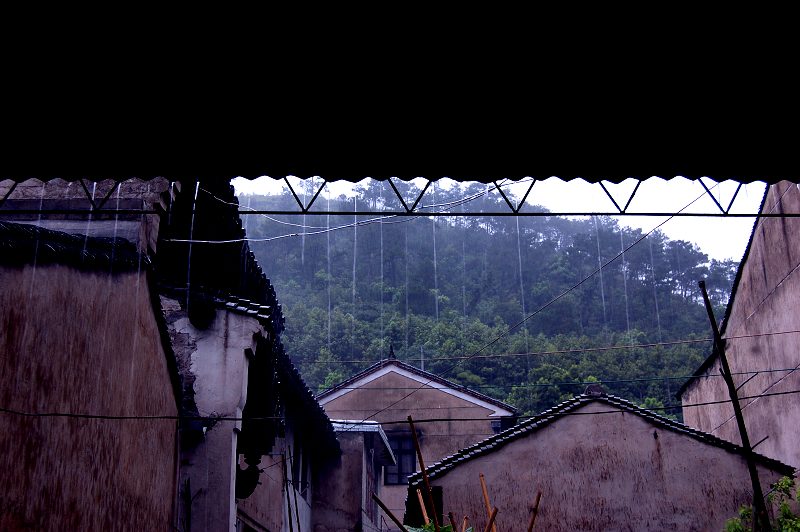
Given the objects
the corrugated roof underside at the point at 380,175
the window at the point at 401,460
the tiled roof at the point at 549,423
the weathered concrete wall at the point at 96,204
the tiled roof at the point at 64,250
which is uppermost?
the weathered concrete wall at the point at 96,204

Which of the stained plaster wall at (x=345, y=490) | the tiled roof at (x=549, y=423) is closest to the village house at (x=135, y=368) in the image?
the tiled roof at (x=549, y=423)

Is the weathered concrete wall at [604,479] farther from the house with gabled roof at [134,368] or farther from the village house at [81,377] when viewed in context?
the village house at [81,377]

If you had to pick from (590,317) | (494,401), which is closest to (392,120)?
(494,401)

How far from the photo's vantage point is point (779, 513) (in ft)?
51.5

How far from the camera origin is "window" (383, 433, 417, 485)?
2973cm

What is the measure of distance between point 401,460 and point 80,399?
23.1 metres

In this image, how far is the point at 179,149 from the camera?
6250mm

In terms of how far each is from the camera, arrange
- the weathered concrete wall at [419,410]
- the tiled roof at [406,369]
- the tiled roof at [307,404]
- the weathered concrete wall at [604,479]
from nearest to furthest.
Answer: the tiled roof at [307,404] → the weathered concrete wall at [604,479] → the tiled roof at [406,369] → the weathered concrete wall at [419,410]

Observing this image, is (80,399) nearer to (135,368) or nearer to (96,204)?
(135,368)

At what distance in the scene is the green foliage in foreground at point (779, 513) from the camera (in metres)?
14.2

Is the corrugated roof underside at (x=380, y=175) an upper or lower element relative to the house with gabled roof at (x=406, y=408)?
upper

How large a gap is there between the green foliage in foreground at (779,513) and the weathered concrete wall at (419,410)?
15485mm

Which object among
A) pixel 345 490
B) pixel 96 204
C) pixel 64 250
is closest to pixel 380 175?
pixel 64 250

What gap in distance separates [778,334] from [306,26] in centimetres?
1441
